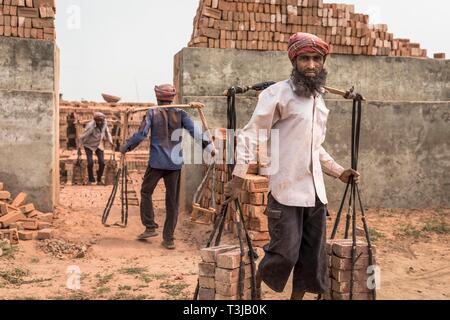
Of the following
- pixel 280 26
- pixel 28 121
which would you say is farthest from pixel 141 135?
pixel 280 26

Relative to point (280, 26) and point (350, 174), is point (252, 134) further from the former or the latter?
point (280, 26)

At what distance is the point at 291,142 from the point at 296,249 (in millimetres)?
744

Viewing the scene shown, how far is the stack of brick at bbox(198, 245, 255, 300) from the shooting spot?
3846 mm

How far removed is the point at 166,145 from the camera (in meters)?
6.84

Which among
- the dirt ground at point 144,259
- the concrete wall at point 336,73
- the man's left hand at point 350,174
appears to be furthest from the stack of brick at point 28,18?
the man's left hand at point 350,174

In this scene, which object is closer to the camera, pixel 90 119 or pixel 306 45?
pixel 306 45

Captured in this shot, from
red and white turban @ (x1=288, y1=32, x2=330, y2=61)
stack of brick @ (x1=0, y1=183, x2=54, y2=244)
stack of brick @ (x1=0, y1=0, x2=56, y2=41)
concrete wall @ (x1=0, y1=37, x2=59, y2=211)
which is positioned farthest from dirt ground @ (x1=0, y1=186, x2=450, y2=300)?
stack of brick @ (x1=0, y1=0, x2=56, y2=41)

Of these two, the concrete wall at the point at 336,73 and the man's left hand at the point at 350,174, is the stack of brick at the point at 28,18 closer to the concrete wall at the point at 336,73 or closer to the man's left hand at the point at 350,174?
the concrete wall at the point at 336,73

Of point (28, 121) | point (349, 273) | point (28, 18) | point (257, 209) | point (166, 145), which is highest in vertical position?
point (28, 18)

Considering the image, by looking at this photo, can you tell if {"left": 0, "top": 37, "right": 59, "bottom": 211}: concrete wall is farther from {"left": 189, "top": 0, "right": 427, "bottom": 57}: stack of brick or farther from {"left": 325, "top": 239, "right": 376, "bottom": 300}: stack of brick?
{"left": 325, "top": 239, "right": 376, "bottom": 300}: stack of brick

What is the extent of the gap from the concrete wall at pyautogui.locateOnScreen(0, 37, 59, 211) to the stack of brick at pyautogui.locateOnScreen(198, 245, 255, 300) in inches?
169

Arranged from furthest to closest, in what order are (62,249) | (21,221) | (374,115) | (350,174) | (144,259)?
(374,115)
(21,221)
(62,249)
(144,259)
(350,174)

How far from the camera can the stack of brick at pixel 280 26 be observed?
8.38 m

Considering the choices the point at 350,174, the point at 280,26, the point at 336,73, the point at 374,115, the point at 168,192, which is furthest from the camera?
the point at 336,73
